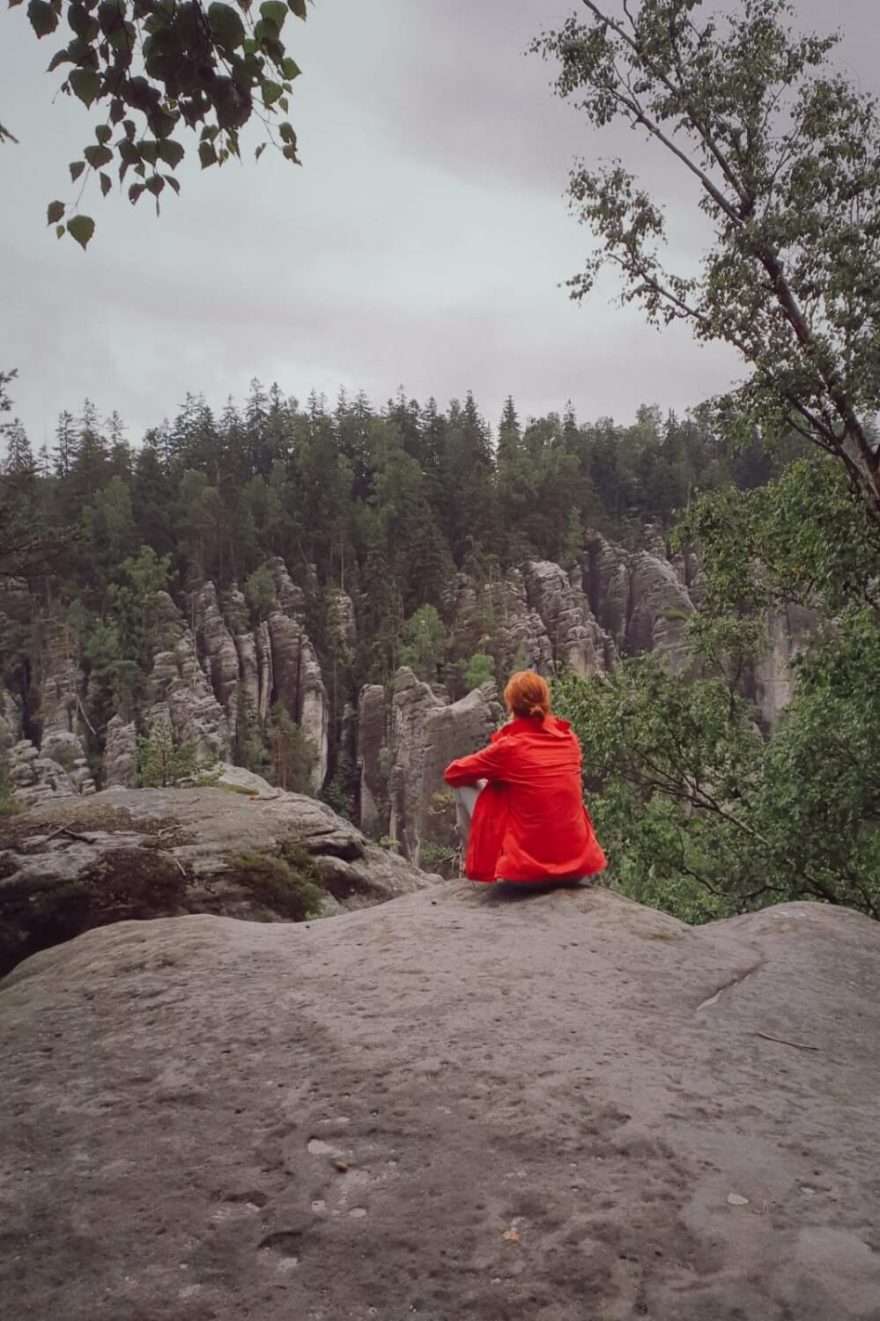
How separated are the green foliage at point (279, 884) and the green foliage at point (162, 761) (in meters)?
6.82

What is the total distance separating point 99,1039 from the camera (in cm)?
365

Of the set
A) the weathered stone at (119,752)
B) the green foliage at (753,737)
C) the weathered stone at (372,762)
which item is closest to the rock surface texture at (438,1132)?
the green foliage at (753,737)

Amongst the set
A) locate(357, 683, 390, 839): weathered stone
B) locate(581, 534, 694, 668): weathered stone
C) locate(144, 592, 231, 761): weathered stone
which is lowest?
locate(357, 683, 390, 839): weathered stone

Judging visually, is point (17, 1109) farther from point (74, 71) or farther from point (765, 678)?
point (765, 678)

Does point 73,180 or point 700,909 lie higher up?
point 73,180

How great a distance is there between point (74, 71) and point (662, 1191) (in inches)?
154

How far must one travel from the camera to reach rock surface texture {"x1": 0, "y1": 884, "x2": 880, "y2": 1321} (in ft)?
7.26

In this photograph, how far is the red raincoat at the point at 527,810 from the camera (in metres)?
5.69

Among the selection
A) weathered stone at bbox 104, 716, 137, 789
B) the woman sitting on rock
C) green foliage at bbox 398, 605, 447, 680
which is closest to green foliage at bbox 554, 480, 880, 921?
the woman sitting on rock

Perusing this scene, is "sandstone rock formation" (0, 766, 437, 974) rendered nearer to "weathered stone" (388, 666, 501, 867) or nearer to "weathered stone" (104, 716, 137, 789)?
"weathered stone" (388, 666, 501, 867)

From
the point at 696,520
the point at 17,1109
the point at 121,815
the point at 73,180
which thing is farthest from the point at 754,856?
the point at 73,180

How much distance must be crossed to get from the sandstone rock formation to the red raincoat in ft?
7.15

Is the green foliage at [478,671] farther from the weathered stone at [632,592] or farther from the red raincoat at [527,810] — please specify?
the red raincoat at [527,810]

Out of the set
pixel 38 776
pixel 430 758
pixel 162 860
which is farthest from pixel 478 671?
pixel 162 860
